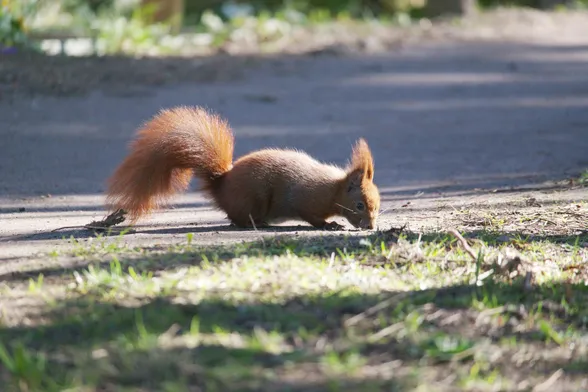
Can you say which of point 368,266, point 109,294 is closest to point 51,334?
point 109,294

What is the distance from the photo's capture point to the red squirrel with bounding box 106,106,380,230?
5.91 m

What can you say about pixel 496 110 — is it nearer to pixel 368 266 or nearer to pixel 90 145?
pixel 90 145

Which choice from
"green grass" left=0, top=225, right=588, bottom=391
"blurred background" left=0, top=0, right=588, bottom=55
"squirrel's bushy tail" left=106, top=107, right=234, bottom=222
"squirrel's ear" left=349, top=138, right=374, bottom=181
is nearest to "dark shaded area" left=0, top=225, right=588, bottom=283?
"green grass" left=0, top=225, right=588, bottom=391

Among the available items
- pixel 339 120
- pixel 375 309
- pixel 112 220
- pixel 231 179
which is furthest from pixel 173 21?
pixel 375 309

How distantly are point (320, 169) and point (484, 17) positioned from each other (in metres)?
10.5

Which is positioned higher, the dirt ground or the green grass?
the dirt ground

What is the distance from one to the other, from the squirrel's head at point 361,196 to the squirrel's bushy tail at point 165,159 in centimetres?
82

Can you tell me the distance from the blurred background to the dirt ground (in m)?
0.81

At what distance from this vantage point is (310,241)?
5.08 meters

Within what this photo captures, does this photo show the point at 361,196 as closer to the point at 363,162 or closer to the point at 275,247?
the point at 363,162

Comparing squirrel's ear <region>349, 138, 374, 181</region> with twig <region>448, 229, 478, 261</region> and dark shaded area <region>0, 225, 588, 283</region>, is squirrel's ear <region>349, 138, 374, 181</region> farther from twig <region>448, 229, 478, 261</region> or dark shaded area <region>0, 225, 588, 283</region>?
twig <region>448, 229, 478, 261</region>

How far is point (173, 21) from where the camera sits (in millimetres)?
15156

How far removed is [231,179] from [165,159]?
430mm

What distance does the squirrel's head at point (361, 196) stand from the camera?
6.06 metres
